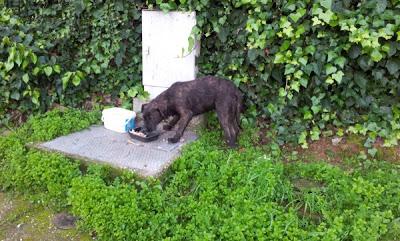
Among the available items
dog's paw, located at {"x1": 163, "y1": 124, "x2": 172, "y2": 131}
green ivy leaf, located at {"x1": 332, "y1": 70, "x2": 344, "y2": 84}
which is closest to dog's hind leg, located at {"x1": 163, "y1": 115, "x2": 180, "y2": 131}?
dog's paw, located at {"x1": 163, "y1": 124, "x2": 172, "y2": 131}

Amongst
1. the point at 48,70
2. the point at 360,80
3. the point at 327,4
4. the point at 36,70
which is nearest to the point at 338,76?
the point at 360,80

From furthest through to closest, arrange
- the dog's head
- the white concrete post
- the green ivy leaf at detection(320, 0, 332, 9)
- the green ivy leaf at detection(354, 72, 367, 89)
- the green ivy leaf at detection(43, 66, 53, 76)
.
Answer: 1. the green ivy leaf at detection(43, 66, 53, 76)
2. the white concrete post
3. the dog's head
4. the green ivy leaf at detection(354, 72, 367, 89)
5. the green ivy leaf at detection(320, 0, 332, 9)

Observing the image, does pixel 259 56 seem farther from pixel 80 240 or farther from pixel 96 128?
pixel 80 240

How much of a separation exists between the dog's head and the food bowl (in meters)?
0.07

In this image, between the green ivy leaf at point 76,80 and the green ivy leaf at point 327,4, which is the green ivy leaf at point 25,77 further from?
the green ivy leaf at point 327,4

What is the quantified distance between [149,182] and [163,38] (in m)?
2.12

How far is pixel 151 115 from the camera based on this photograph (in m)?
4.16

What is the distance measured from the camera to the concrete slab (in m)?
3.69

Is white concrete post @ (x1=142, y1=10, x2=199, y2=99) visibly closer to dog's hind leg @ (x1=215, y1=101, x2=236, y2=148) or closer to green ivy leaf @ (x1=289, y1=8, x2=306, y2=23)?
dog's hind leg @ (x1=215, y1=101, x2=236, y2=148)

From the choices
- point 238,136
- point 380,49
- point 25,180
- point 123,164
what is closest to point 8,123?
point 25,180

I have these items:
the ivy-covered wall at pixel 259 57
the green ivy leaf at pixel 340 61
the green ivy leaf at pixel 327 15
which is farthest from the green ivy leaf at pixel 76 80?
the green ivy leaf at pixel 340 61

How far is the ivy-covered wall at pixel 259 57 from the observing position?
3.94 m

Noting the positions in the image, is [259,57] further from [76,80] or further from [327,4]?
[76,80]

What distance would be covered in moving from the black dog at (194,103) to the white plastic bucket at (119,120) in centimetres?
44
